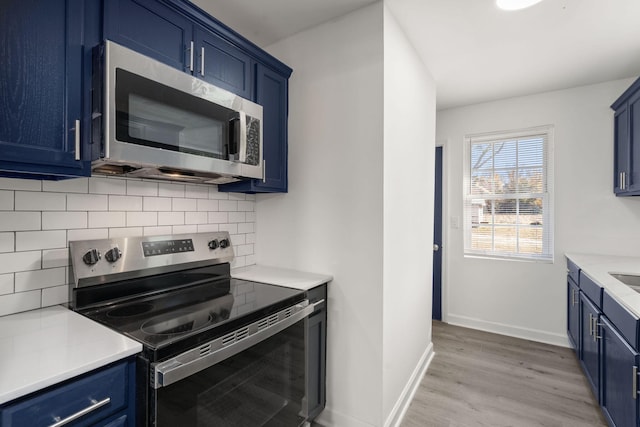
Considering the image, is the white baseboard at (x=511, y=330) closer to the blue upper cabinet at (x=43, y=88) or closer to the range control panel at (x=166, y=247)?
the range control panel at (x=166, y=247)

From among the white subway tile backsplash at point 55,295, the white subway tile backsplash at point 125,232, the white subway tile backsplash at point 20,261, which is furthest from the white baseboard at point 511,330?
the white subway tile backsplash at point 20,261

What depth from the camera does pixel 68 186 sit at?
56.0 inches

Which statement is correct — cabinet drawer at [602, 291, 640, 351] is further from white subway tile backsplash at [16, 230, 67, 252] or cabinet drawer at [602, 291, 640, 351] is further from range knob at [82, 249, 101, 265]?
white subway tile backsplash at [16, 230, 67, 252]

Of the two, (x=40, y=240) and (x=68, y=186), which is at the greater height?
(x=68, y=186)

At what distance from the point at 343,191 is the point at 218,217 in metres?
0.84

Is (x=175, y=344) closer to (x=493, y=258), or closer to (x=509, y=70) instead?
(x=509, y=70)

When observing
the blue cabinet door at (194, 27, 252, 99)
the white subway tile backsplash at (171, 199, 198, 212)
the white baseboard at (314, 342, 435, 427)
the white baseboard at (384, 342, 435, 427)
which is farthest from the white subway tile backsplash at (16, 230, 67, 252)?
the white baseboard at (384, 342, 435, 427)

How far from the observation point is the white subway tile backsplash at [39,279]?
1296mm

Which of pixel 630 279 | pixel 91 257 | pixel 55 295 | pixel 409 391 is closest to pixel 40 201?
pixel 91 257

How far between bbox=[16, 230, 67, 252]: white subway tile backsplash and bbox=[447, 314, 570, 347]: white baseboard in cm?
371

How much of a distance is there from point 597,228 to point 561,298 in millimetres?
752

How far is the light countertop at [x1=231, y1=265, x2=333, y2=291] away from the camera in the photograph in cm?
183

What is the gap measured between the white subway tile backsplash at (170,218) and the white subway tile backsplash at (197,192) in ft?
0.42

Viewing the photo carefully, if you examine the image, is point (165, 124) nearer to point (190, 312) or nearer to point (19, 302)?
point (190, 312)
